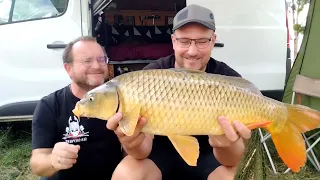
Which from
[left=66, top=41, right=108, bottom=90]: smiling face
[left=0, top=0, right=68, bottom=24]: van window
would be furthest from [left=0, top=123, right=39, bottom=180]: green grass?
[left=66, top=41, right=108, bottom=90]: smiling face

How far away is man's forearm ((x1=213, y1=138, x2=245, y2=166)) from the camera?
6.00 ft

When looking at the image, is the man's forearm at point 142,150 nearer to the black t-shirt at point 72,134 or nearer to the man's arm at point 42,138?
the black t-shirt at point 72,134

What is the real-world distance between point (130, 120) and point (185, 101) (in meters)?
0.21

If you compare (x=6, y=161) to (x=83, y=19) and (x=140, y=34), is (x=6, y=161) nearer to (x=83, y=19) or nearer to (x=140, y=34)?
(x=83, y=19)

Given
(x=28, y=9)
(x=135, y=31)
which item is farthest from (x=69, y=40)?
(x=135, y=31)

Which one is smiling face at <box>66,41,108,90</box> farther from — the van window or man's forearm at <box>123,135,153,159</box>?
the van window

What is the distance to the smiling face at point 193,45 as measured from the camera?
192 cm

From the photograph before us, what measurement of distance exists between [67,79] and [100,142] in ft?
4.35

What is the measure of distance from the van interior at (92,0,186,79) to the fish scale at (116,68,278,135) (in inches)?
102

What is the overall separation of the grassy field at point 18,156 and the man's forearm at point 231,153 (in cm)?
80

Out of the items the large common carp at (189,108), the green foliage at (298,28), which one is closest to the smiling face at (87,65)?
the large common carp at (189,108)

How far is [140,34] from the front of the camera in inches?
213

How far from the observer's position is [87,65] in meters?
2.12

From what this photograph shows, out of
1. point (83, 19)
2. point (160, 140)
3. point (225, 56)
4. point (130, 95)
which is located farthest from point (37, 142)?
point (225, 56)
